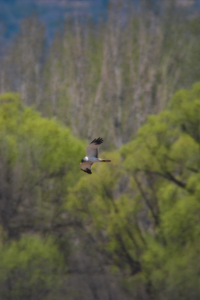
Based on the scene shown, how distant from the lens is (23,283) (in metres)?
15.5

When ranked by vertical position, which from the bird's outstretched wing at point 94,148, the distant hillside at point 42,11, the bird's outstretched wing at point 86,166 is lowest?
the bird's outstretched wing at point 86,166

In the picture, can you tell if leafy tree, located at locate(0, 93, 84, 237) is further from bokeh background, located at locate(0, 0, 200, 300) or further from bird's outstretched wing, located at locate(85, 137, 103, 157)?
bird's outstretched wing, located at locate(85, 137, 103, 157)

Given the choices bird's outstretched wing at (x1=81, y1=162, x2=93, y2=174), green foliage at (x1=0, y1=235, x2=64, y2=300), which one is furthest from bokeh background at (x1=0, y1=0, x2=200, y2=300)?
bird's outstretched wing at (x1=81, y1=162, x2=93, y2=174)

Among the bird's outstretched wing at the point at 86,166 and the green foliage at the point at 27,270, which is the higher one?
the green foliage at the point at 27,270

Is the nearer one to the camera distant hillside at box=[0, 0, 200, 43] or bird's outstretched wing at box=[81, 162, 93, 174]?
bird's outstretched wing at box=[81, 162, 93, 174]

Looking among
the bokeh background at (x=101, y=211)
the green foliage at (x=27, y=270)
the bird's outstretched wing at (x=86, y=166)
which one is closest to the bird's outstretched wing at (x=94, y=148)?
the bird's outstretched wing at (x=86, y=166)

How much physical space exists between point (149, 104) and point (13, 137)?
1444cm

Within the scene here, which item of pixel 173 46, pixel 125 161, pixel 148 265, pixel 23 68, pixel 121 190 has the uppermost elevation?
pixel 23 68

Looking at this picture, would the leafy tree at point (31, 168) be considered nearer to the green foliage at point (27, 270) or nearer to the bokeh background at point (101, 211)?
the bokeh background at point (101, 211)

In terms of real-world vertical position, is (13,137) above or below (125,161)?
above

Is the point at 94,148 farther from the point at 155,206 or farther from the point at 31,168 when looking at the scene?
the point at 31,168

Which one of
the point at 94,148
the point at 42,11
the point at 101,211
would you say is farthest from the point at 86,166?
the point at 42,11

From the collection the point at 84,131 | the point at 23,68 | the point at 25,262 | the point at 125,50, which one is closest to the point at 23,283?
the point at 25,262

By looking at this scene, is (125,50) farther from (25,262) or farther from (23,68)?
(25,262)
